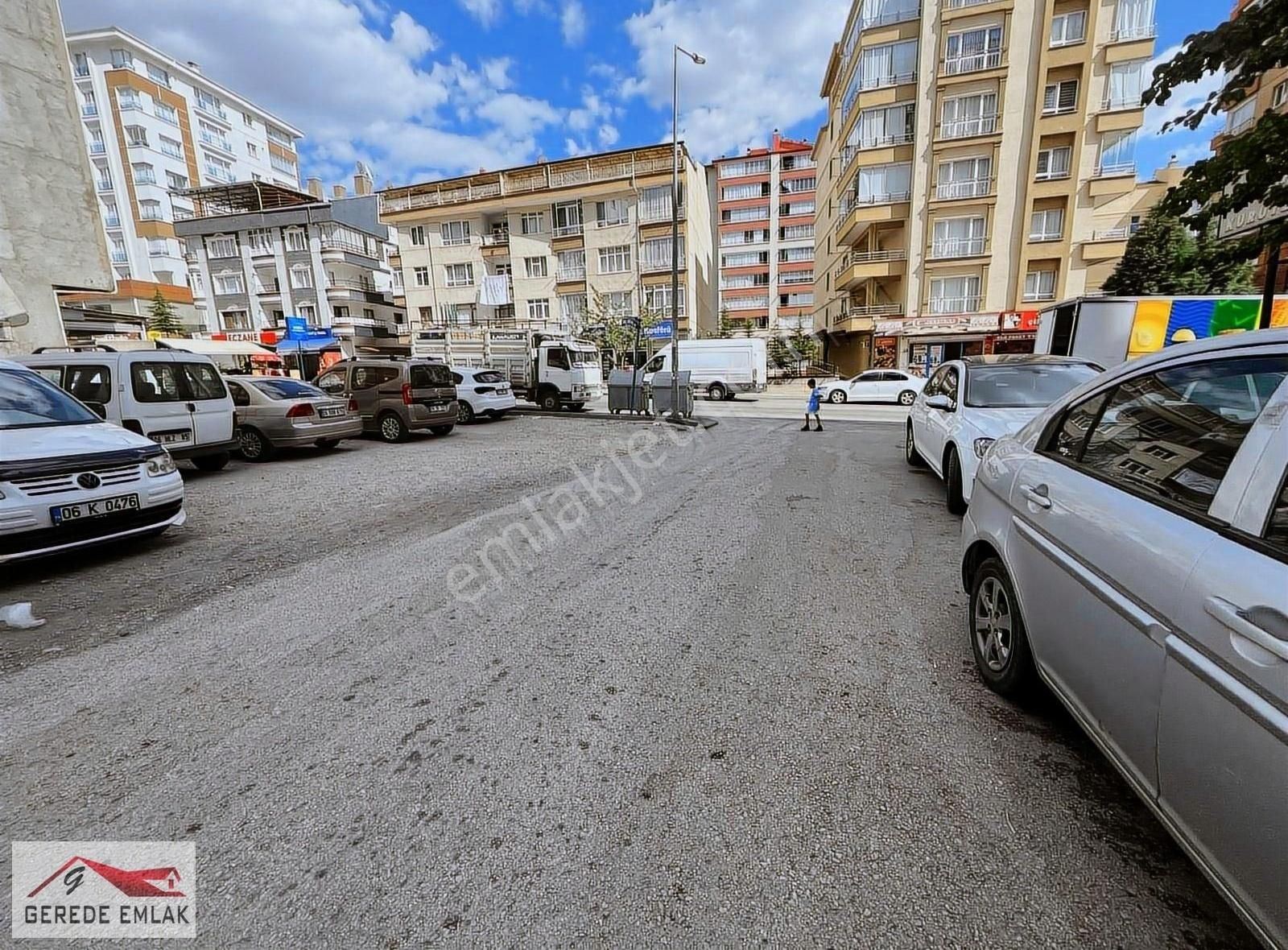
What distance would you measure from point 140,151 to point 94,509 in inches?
2260

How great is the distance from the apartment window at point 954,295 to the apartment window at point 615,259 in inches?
702

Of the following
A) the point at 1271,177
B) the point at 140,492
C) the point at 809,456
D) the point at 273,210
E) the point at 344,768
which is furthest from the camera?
the point at 273,210

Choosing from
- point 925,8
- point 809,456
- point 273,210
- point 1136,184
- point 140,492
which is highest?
point 925,8

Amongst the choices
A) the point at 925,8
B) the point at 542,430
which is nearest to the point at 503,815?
the point at 542,430

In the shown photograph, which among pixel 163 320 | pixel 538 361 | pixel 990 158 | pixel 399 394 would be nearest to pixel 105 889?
pixel 399 394

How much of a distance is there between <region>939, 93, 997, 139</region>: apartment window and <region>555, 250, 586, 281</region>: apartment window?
833 inches

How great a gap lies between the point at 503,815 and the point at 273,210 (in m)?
47.7

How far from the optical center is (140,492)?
4.70 m

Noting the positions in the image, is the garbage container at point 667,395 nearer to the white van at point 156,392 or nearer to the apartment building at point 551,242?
the white van at point 156,392

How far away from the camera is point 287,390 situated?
32.6 ft

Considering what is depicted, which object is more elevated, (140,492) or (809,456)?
(140,492)

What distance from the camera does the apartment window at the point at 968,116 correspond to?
27469mm

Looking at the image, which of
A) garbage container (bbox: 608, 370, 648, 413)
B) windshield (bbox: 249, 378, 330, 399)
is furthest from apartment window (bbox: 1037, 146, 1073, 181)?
windshield (bbox: 249, 378, 330, 399)

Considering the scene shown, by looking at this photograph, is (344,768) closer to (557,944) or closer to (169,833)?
(169,833)
